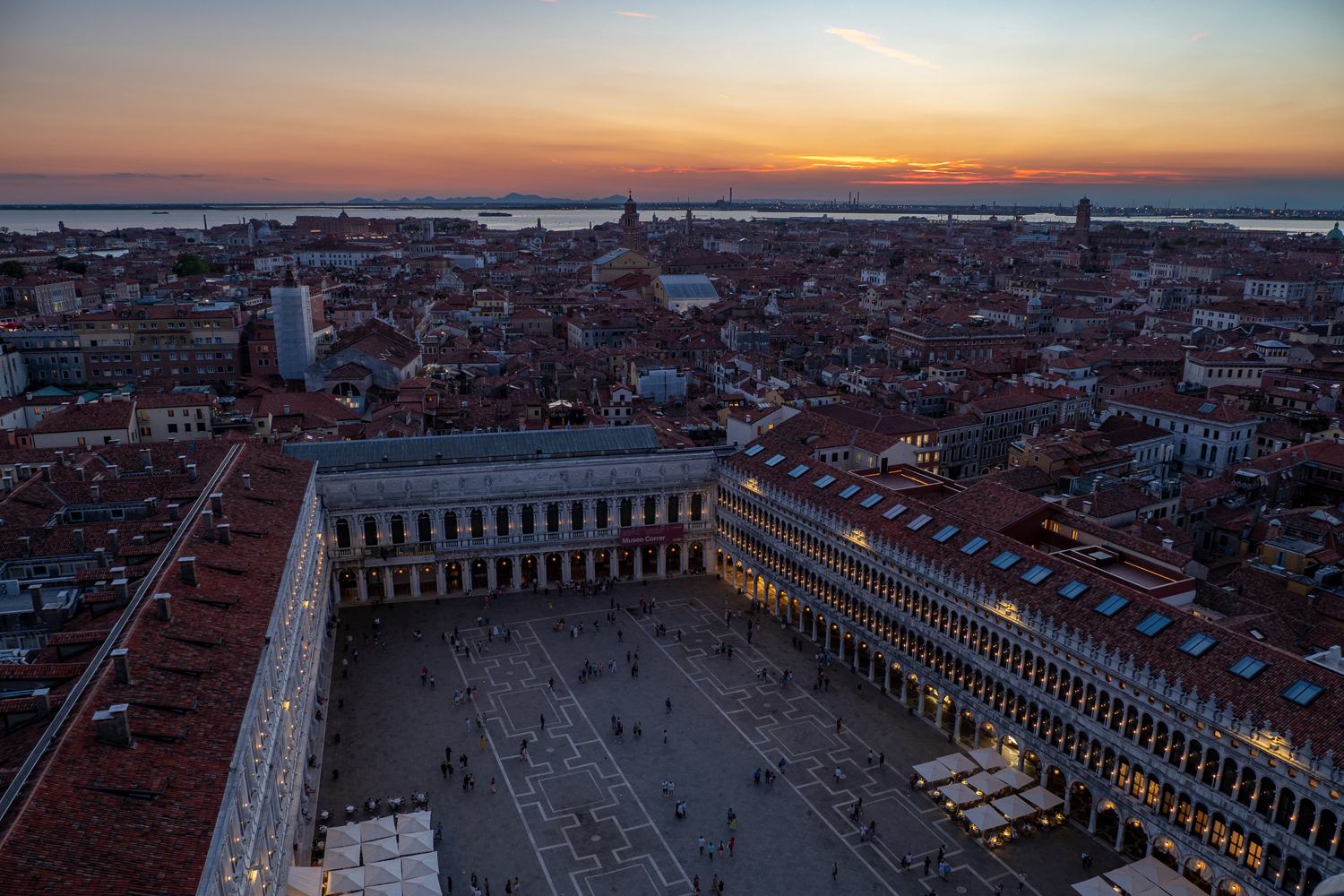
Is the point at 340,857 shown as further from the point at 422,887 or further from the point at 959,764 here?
the point at 959,764

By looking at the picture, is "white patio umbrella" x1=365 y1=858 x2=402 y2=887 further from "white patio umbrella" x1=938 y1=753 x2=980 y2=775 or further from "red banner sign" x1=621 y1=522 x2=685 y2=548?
"red banner sign" x1=621 y1=522 x2=685 y2=548

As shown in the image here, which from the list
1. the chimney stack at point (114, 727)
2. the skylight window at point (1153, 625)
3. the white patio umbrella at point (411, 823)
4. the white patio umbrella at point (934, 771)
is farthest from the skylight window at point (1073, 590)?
the chimney stack at point (114, 727)

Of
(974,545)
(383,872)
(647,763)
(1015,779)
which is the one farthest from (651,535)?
(383,872)

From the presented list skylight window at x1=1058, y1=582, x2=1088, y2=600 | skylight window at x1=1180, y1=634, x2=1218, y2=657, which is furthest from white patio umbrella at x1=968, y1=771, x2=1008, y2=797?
skylight window at x1=1180, y1=634, x2=1218, y2=657

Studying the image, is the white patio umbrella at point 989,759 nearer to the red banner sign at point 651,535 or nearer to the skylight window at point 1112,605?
the skylight window at point 1112,605

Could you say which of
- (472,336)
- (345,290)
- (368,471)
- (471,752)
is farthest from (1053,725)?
(345,290)
